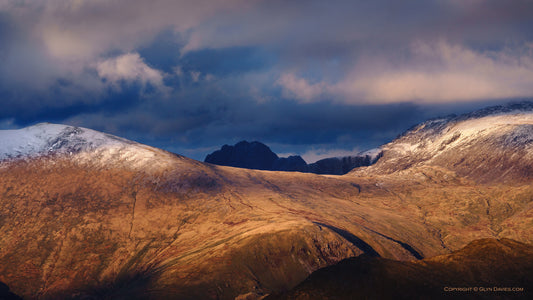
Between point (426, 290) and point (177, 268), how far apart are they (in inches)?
7016

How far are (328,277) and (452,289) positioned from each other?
968 cm

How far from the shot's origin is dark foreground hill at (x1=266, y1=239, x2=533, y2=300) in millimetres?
27703

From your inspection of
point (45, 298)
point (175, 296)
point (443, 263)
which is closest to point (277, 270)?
point (175, 296)

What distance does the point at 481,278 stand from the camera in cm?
3028

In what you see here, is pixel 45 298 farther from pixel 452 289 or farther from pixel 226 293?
pixel 452 289

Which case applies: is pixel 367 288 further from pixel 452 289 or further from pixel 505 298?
pixel 505 298

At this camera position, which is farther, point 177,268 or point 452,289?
point 177,268

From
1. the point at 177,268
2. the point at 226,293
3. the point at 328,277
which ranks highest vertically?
the point at 328,277

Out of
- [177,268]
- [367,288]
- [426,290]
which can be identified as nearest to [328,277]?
[367,288]

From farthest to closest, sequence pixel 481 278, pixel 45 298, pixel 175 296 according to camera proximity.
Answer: pixel 45 298
pixel 175 296
pixel 481 278

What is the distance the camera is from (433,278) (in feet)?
98.4

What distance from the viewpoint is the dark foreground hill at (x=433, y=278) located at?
27.7 m

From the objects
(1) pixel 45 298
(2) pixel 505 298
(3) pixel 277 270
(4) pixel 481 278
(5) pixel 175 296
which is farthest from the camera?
(1) pixel 45 298

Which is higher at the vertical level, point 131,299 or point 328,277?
point 328,277
